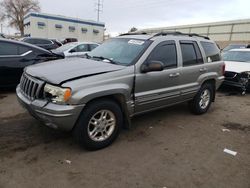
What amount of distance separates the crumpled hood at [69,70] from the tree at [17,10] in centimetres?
5751

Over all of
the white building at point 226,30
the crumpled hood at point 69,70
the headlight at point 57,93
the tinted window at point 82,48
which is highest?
the white building at point 226,30

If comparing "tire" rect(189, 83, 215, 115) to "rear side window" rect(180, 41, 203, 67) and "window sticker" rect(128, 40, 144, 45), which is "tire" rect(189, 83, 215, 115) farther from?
"window sticker" rect(128, 40, 144, 45)

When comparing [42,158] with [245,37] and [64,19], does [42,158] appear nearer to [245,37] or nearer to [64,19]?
[245,37]

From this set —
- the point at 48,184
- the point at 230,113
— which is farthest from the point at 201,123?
the point at 48,184

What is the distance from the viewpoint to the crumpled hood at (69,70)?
3282 millimetres

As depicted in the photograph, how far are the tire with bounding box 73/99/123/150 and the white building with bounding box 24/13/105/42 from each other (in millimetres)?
43015

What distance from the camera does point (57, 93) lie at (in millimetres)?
3146

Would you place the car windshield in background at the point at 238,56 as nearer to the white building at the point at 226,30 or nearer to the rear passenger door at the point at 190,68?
the rear passenger door at the point at 190,68

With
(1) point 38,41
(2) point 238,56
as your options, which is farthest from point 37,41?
(2) point 238,56

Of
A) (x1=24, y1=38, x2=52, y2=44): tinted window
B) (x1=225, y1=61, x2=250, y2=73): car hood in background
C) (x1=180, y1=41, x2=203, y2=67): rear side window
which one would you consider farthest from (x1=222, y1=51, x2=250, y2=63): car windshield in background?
(x1=24, y1=38, x2=52, y2=44): tinted window

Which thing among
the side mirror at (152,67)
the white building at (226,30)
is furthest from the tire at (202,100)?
the white building at (226,30)

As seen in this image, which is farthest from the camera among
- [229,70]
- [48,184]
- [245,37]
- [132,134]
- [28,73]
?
[245,37]

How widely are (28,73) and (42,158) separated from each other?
141 cm

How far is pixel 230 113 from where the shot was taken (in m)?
6.04
